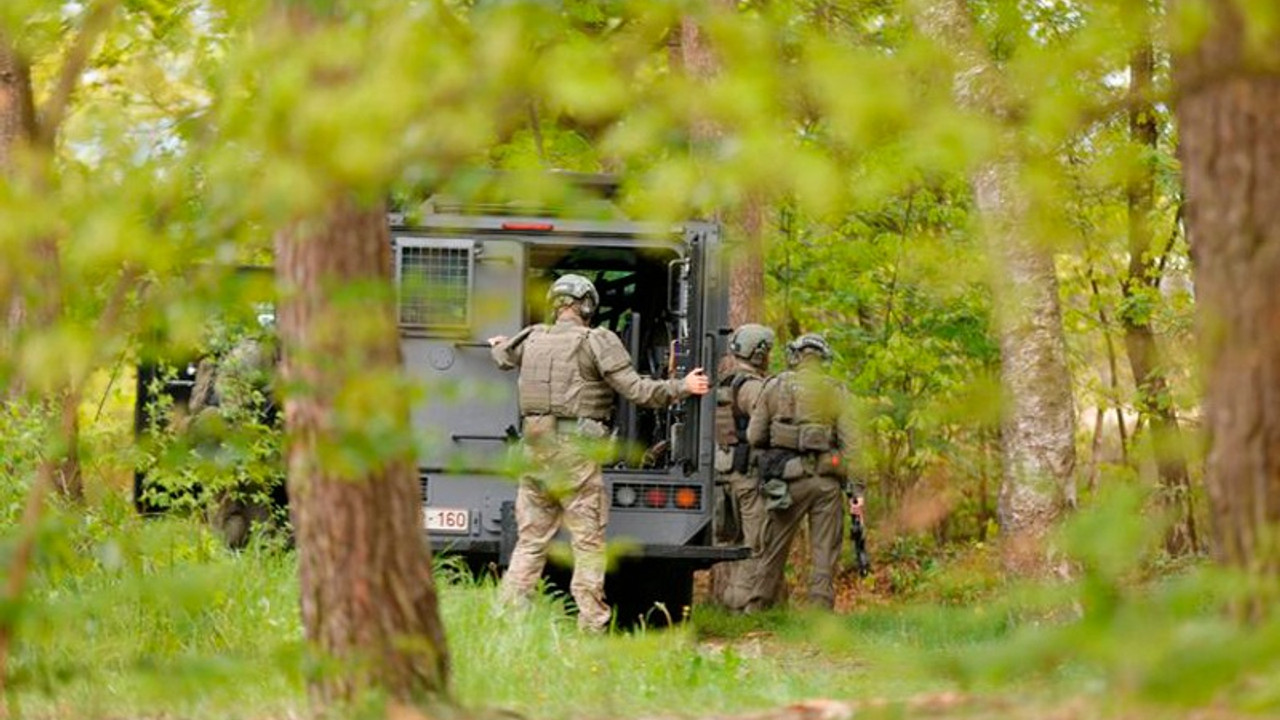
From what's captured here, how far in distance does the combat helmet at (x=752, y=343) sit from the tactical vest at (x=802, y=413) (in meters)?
0.20

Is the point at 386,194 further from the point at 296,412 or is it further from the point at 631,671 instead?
the point at 631,671

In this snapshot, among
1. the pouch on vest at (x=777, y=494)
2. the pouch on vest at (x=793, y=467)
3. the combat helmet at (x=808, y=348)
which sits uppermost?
the combat helmet at (x=808, y=348)

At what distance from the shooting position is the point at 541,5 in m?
4.34

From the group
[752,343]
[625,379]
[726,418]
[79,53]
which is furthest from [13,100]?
[79,53]

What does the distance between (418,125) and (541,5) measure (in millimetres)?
357

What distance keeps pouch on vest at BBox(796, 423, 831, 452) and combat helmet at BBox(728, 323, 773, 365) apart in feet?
1.70

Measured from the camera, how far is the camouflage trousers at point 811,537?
547 inches

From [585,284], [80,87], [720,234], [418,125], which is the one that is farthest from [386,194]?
[80,87]

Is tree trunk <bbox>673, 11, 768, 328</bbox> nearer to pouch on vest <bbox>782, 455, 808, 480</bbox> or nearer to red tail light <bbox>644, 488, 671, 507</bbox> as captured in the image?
pouch on vest <bbox>782, 455, 808, 480</bbox>

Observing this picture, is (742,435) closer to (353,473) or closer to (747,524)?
(747,524)

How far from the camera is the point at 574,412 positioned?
36.2ft

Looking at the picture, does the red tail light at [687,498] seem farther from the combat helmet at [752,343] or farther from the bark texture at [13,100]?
the bark texture at [13,100]

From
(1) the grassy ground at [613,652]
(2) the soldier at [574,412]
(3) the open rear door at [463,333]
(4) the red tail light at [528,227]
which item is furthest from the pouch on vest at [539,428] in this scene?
(4) the red tail light at [528,227]

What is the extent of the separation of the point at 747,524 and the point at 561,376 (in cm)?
376
